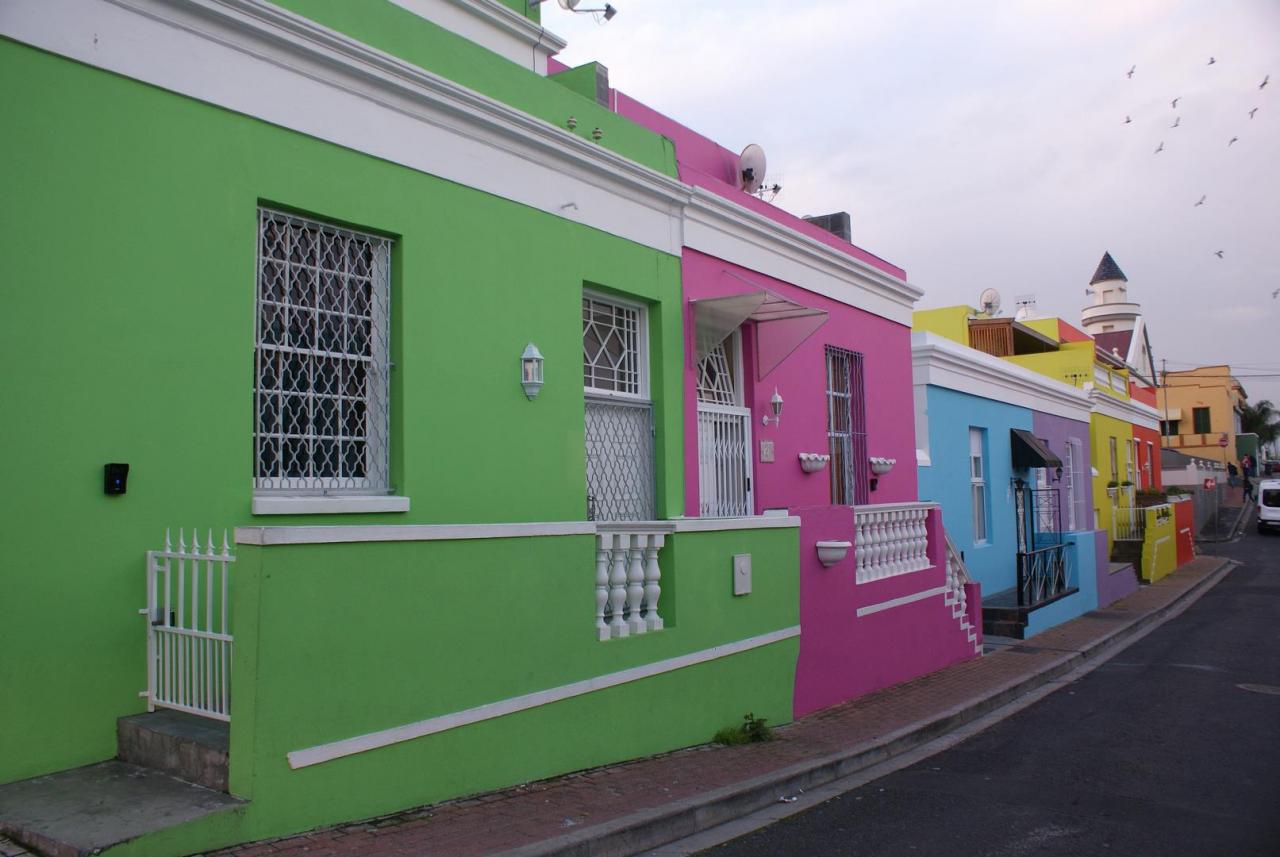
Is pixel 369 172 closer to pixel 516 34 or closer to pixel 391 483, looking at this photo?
pixel 391 483

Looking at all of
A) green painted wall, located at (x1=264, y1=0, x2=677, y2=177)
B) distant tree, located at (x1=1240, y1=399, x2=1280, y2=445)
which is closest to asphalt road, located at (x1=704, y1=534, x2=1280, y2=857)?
green painted wall, located at (x1=264, y1=0, x2=677, y2=177)

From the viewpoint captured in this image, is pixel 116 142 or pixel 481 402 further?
pixel 481 402

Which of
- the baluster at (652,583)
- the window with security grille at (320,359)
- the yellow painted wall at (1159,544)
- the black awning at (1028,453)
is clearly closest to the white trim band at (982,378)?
the black awning at (1028,453)

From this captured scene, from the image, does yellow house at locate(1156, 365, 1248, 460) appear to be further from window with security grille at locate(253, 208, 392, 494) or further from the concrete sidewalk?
window with security grille at locate(253, 208, 392, 494)

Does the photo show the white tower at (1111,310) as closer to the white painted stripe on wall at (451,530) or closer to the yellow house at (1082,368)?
the yellow house at (1082,368)

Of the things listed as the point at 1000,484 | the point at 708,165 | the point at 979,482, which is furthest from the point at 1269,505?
the point at 708,165

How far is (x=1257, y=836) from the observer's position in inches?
219

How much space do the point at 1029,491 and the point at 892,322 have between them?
6922 millimetres

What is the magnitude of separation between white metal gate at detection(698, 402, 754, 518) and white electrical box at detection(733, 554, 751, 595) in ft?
5.07

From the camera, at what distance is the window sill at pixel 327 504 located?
5738mm

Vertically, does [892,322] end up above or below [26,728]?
above

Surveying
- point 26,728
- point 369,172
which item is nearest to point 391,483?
point 369,172

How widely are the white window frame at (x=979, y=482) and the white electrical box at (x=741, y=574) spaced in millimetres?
9505

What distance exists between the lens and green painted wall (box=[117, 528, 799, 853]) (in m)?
4.55
